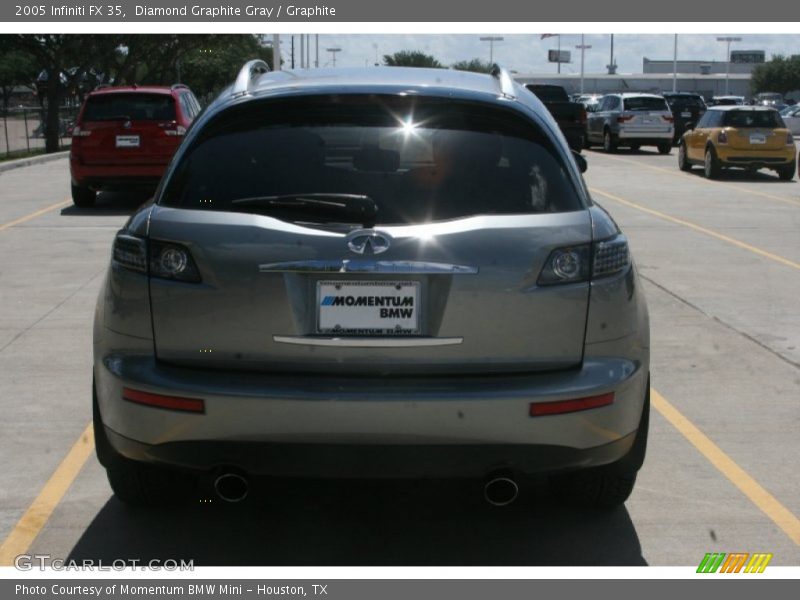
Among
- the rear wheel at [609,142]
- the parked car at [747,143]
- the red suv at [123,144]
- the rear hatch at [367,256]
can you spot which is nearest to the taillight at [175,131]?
the red suv at [123,144]

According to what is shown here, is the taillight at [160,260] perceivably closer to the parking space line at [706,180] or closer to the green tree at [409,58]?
the parking space line at [706,180]

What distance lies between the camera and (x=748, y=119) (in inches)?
990

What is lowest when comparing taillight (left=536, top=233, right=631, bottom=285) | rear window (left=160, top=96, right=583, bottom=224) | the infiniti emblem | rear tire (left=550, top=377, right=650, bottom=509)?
rear tire (left=550, top=377, right=650, bottom=509)

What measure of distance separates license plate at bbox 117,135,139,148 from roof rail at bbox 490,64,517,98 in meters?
12.8

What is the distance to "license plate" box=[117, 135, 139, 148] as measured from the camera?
1764cm

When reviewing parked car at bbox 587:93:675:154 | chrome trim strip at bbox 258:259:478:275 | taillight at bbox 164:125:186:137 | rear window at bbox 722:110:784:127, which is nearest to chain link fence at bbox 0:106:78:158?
parked car at bbox 587:93:675:154

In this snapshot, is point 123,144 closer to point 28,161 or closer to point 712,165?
point 28,161

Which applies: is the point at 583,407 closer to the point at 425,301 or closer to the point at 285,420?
the point at 425,301

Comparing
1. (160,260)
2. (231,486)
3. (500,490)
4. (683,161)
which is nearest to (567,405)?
(500,490)

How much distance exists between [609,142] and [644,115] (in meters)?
1.30

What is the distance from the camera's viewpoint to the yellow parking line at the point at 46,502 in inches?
181

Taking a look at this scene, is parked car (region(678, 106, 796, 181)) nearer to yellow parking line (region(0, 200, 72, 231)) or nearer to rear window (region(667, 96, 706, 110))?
yellow parking line (region(0, 200, 72, 231))

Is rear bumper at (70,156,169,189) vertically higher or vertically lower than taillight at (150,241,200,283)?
lower
